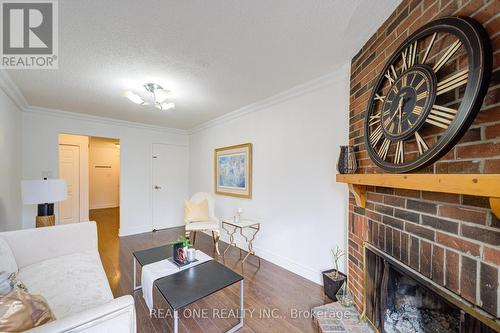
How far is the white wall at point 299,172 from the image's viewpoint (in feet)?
7.08

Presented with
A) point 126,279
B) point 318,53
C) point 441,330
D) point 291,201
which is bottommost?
point 126,279

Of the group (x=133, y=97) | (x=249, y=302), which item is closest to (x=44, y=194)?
(x=133, y=97)

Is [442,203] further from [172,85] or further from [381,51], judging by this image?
[172,85]

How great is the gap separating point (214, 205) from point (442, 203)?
3302 mm

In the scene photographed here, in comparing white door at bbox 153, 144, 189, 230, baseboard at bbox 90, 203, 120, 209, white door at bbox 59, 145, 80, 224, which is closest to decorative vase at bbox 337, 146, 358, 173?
white door at bbox 153, 144, 189, 230

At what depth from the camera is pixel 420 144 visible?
104 centimetres

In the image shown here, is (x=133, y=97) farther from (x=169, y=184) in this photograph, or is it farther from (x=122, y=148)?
(x=169, y=184)

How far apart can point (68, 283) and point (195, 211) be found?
2007mm

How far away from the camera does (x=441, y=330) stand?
43.7 inches

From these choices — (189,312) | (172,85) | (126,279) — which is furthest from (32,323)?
(172,85)

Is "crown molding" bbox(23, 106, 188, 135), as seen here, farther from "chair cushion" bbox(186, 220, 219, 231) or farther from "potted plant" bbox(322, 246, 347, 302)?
"potted plant" bbox(322, 246, 347, 302)

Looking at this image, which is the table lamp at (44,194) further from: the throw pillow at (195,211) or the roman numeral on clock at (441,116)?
the roman numeral on clock at (441,116)

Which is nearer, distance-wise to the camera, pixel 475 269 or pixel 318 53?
pixel 475 269

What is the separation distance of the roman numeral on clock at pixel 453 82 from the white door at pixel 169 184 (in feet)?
15.3
